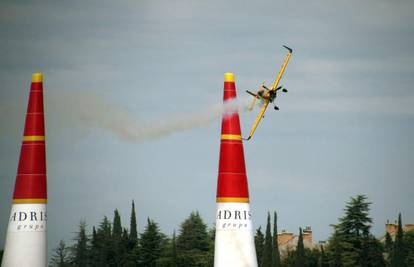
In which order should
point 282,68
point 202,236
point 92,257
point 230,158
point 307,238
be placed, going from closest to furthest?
point 230,158
point 282,68
point 92,257
point 202,236
point 307,238

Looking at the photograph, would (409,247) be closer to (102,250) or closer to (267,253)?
(267,253)

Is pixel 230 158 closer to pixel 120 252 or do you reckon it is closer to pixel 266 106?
pixel 266 106

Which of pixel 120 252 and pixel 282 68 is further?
pixel 120 252

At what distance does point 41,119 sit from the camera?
59.4 m

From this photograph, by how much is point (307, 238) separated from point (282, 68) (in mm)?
79763

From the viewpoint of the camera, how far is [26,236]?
58.8m

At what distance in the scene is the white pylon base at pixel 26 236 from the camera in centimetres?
5891

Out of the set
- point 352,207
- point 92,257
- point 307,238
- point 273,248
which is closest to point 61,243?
point 92,257

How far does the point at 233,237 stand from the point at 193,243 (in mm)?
59197

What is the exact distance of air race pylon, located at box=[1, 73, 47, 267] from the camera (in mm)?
58906

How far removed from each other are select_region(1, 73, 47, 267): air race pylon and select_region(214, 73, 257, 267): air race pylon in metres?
8.92

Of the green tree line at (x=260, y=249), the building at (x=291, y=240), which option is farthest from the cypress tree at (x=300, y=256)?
the building at (x=291, y=240)

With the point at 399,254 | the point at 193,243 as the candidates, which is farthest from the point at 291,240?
the point at 399,254

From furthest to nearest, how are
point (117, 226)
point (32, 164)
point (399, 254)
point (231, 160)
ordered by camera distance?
point (117, 226) < point (399, 254) < point (32, 164) < point (231, 160)
